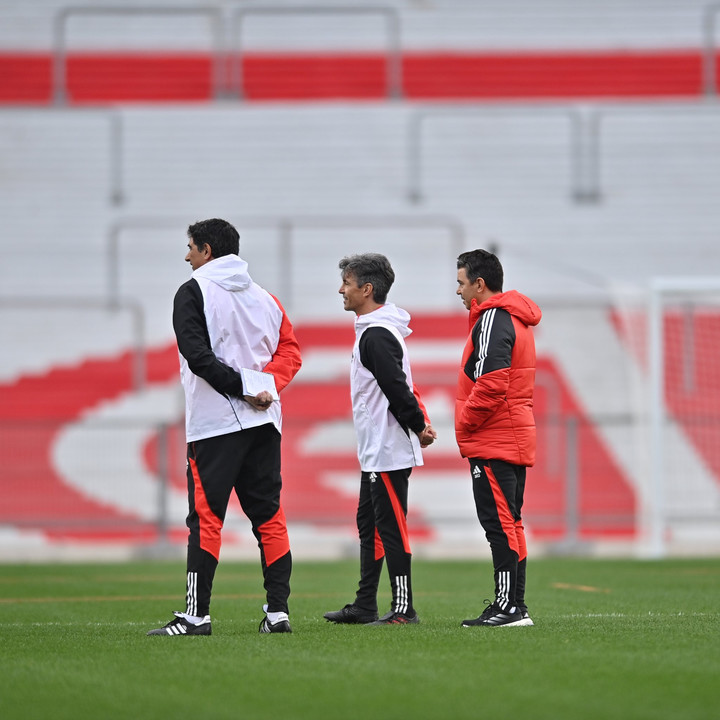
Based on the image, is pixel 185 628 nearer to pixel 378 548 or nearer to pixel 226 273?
pixel 378 548

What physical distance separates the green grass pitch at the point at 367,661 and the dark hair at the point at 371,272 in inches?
62.7

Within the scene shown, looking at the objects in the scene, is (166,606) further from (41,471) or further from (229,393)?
(41,471)

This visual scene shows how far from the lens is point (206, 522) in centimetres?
592

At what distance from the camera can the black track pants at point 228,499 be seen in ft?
19.3

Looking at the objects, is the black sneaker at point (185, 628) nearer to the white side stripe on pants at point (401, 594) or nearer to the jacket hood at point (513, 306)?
the white side stripe on pants at point (401, 594)

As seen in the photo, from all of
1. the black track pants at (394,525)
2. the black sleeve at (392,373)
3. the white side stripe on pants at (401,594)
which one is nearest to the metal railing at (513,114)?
the black sleeve at (392,373)

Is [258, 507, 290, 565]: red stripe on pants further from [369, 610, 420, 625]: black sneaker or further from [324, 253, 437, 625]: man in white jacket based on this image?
[369, 610, 420, 625]: black sneaker

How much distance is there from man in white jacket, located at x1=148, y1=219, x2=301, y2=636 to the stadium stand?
7.35 metres

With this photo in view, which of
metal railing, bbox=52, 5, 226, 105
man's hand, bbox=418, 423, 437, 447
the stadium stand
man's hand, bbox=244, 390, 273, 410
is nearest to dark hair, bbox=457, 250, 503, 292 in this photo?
man's hand, bbox=418, 423, 437, 447

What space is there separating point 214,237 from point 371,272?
81cm

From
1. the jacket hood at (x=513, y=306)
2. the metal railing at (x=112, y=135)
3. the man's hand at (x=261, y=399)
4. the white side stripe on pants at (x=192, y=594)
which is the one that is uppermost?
the metal railing at (x=112, y=135)

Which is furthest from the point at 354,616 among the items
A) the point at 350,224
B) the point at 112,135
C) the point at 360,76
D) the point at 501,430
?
the point at 360,76

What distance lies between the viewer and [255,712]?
411cm

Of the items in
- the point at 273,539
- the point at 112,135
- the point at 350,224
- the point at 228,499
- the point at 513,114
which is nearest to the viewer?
the point at 228,499
